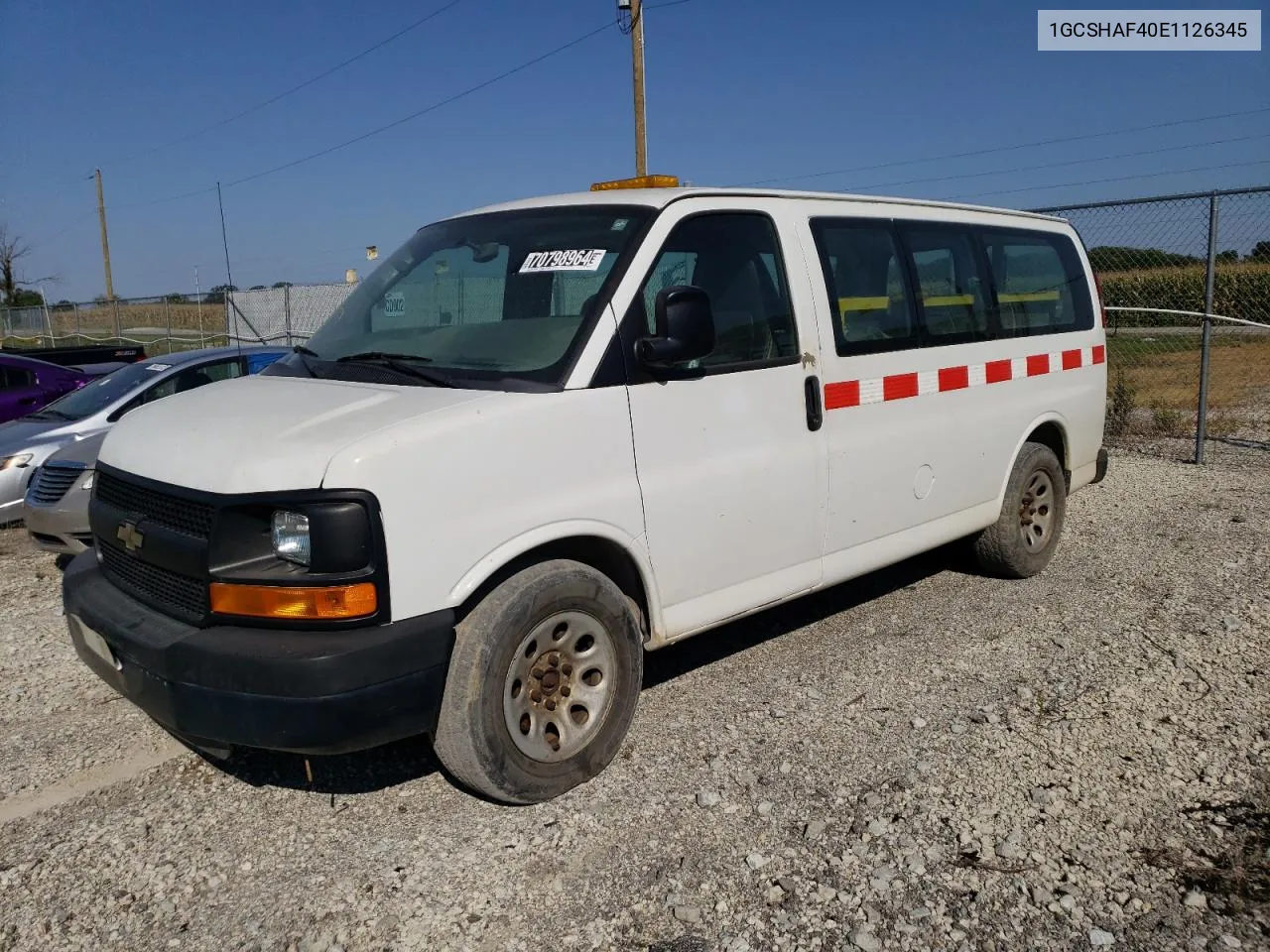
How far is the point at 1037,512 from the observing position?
6.07 m

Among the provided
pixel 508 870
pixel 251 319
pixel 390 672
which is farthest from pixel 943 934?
pixel 251 319

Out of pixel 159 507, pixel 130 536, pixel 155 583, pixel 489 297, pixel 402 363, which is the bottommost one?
pixel 155 583

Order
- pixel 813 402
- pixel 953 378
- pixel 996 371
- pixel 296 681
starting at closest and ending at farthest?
pixel 296 681 < pixel 813 402 < pixel 953 378 < pixel 996 371

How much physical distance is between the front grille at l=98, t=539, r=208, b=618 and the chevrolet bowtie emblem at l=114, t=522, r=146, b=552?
0.05 meters

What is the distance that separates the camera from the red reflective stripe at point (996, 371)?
5355 mm

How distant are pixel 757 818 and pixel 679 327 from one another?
66.5 inches

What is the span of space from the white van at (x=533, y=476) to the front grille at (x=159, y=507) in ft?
0.05

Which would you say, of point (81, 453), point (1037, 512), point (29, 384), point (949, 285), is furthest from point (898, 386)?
point (29, 384)

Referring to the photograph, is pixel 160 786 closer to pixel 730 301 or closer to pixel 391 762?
pixel 391 762

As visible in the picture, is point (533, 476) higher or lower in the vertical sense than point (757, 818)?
higher

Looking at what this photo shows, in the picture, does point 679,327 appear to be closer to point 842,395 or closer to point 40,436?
point 842,395

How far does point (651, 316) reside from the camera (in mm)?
3766

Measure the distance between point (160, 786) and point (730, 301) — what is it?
112 inches

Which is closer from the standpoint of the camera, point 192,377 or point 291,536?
point 291,536
